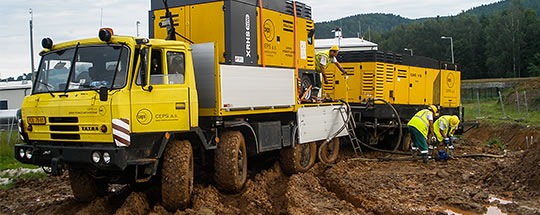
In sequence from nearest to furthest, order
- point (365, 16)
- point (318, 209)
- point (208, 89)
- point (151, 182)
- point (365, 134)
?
1. point (318, 209)
2. point (208, 89)
3. point (151, 182)
4. point (365, 134)
5. point (365, 16)

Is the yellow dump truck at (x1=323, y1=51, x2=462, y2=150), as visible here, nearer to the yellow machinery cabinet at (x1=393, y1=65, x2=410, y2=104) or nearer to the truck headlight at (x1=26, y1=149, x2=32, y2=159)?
the yellow machinery cabinet at (x1=393, y1=65, x2=410, y2=104)

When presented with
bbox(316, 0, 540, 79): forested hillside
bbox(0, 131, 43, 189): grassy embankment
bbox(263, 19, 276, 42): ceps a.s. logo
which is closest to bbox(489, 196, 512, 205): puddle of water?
bbox(263, 19, 276, 42): ceps a.s. logo

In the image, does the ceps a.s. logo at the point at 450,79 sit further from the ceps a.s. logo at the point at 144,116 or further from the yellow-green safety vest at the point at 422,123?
the ceps a.s. logo at the point at 144,116

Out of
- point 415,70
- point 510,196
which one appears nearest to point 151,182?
point 510,196

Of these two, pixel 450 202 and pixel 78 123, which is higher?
pixel 78 123

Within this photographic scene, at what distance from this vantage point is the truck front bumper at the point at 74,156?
278 inches

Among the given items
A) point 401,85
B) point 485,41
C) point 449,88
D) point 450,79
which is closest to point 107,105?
point 401,85

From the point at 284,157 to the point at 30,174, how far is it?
5946mm

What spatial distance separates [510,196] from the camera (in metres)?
8.95

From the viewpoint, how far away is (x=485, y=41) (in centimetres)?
7700

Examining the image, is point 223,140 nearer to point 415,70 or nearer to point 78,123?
point 78,123

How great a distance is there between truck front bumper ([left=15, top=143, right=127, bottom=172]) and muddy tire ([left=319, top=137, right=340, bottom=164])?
6582 mm

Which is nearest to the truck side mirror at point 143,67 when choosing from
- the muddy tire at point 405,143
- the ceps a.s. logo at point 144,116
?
the ceps a.s. logo at point 144,116

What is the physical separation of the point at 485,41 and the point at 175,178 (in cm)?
7758
